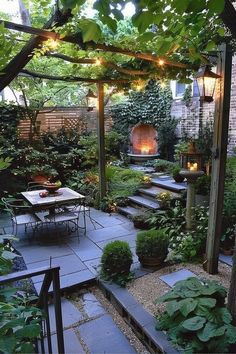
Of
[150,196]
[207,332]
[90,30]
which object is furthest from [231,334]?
[150,196]

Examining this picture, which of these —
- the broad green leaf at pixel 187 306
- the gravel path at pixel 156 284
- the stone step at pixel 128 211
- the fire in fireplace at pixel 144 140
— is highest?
the fire in fireplace at pixel 144 140

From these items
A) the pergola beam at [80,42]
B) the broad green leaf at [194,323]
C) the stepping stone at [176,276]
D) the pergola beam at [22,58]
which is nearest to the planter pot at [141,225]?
the stepping stone at [176,276]

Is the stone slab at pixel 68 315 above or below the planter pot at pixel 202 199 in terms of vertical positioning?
below

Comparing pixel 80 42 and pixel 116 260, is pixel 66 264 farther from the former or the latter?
pixel 80 42

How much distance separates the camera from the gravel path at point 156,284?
2808mm

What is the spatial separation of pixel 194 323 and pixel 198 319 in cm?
5

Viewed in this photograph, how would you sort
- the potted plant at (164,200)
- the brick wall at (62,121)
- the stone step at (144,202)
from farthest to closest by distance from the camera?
the brick wall at (62,121) < the stone step at (144,202) < the potted plant at (164,200)

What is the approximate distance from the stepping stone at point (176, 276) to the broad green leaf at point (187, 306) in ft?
3.05

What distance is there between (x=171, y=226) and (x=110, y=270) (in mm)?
1620

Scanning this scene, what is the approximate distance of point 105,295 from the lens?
3.20 m

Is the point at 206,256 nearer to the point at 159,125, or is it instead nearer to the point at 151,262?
the point at 151,262

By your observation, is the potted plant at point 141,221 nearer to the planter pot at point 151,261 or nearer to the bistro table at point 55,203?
the bistro table at point 55,203

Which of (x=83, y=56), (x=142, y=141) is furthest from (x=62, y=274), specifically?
(x=142, y=141)

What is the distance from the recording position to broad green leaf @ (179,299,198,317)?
2.15m
